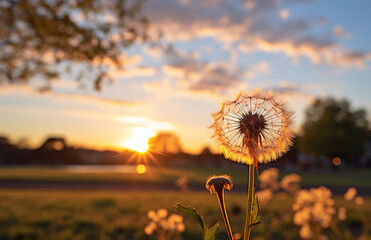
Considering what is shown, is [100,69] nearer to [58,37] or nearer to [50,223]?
[58,37]

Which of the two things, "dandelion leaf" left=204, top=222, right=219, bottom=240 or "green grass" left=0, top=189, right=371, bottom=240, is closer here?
"dandelion leaf" left=204, top=222, right=219, bottom=240

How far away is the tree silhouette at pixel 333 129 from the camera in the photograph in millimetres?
60531

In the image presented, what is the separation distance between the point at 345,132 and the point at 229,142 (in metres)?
66.4

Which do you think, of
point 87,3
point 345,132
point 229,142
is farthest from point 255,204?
point 345,132

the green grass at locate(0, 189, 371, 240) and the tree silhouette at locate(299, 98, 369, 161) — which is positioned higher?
the tree silhouette at locate(299, 98, 369, 161)

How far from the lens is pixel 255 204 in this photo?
1.01 meters

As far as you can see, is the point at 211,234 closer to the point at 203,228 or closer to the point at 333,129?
the point at 203,228

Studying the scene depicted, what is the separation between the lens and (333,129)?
62250 millimetres

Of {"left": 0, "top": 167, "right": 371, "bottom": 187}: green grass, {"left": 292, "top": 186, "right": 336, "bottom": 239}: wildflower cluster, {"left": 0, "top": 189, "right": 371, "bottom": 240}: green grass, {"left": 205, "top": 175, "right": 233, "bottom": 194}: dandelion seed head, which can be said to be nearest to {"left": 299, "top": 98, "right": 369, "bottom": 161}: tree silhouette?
{"left": 0, "top": 167, "right": 371, "bottom": 187}: green grass

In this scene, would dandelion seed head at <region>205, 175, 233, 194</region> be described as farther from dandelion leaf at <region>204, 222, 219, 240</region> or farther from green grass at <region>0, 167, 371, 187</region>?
green grass at <region>0, 167, 371, 187</region>

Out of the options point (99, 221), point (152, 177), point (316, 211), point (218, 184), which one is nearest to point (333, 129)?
point (152, 177)

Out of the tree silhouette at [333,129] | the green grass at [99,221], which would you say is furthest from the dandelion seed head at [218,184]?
the tree silhouette at [333,129]

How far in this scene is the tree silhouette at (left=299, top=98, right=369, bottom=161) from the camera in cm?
6053

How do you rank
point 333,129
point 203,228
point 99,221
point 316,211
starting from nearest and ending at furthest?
point 203,228
point 316,211
point 99,221
point 333,129
